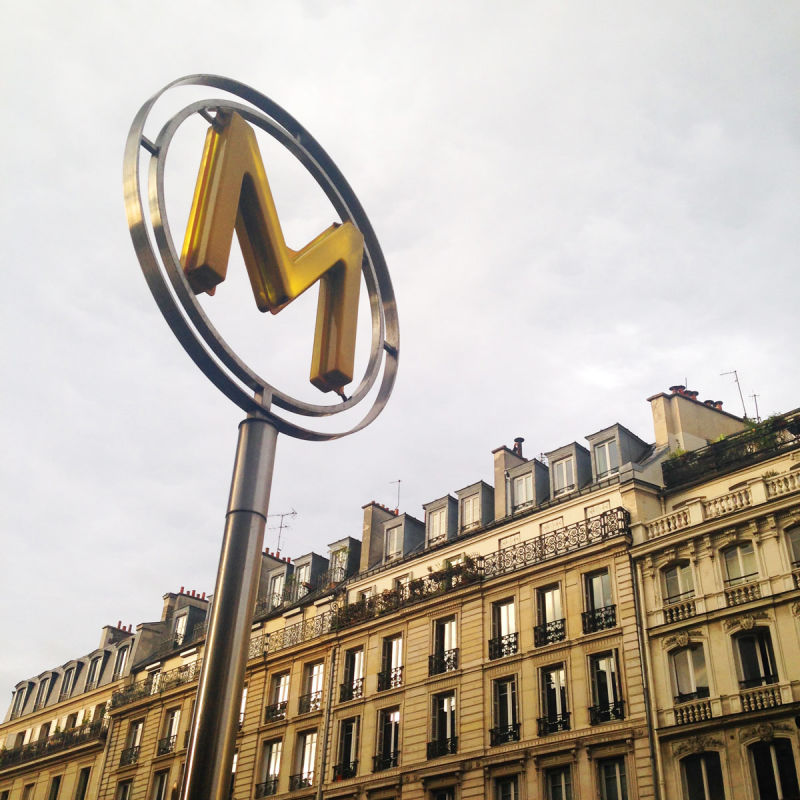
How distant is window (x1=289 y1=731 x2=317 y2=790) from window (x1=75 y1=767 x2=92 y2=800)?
1700cm

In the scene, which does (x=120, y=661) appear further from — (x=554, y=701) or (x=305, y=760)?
(x=554, y=701)

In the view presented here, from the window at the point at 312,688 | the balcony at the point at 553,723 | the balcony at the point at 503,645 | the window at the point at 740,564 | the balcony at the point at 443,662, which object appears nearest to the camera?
the window at the point at 740,564

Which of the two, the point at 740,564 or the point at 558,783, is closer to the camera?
the point at 740,564

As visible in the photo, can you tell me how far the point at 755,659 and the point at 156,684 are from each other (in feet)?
101

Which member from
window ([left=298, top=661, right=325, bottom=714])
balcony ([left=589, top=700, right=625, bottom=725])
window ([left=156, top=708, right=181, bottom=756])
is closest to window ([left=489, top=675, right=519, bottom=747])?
balcony ([left=589, top=700, right=625, bottom=725])

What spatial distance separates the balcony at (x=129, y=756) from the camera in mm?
45531

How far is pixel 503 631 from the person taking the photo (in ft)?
109

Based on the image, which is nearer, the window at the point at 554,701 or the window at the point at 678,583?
the window at the point at 678,583

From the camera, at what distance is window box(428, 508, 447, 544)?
130 feet

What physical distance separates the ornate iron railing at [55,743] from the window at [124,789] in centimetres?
355

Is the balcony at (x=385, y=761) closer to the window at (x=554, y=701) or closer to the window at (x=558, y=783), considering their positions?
the window at (x=554, y=701)

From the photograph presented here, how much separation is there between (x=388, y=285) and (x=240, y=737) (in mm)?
28923

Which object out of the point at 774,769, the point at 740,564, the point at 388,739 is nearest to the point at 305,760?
the point at 388,739

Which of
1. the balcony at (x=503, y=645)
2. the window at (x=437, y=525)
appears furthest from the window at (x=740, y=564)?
the window at (x=437, y=525)
